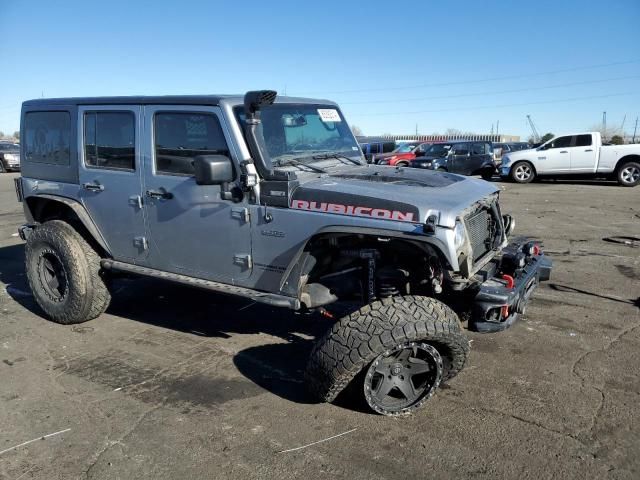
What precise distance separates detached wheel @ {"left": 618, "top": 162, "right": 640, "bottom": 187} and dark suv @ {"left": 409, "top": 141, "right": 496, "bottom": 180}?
4719 millimetres

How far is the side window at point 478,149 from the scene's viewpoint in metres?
20.7

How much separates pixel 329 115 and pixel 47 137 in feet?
9.00

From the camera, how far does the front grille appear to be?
362 centimetres

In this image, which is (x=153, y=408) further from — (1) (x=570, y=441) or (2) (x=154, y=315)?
(1) (x=570, y=441)

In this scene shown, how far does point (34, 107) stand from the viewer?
Result: 5051 mm

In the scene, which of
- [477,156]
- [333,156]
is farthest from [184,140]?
[477,156]

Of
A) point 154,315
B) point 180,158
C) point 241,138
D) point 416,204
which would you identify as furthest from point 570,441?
point 154,315

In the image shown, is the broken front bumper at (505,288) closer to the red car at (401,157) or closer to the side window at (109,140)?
the side window at (109,140)

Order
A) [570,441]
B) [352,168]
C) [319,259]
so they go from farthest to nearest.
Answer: [352,168] < [319,259] < [570,441]

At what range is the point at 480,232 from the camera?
3844 mm

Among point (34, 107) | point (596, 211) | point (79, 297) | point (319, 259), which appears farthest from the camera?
point (596, 211)

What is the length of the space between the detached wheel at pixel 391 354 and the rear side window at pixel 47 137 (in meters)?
3.26

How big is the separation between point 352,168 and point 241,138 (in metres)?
1.08

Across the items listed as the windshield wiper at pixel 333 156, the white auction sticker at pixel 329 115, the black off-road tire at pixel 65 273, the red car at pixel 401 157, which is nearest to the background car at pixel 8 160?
the red car at pixel 401 157
